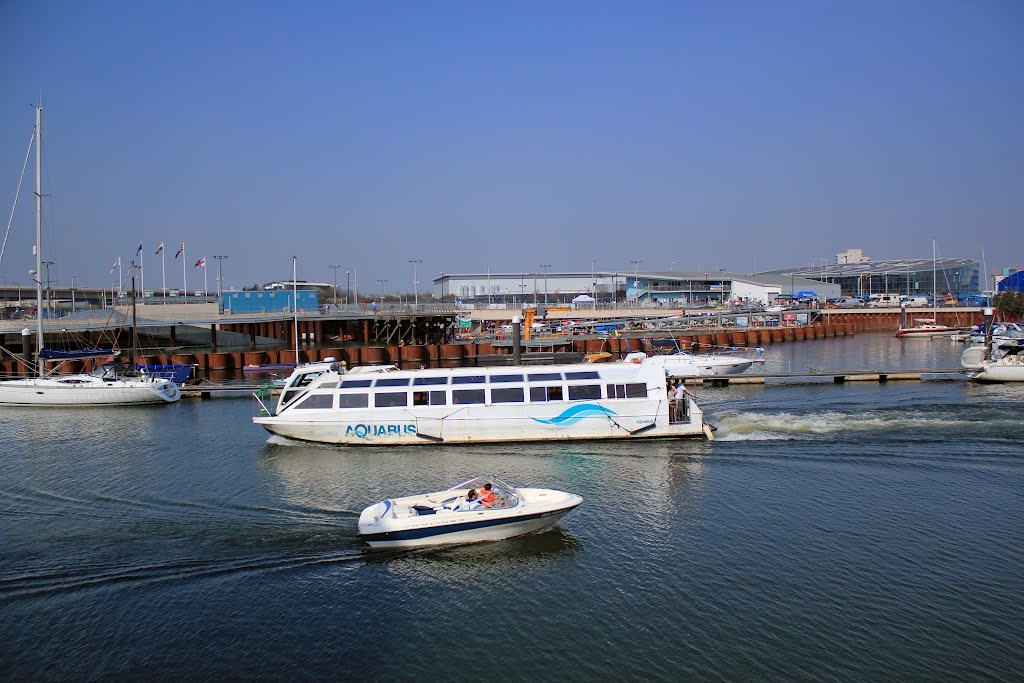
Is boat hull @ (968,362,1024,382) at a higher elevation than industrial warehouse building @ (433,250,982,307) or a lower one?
lower

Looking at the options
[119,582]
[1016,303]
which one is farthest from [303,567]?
[1016,303]

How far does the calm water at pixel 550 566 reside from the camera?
14.8 metres

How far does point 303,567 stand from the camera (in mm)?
18609

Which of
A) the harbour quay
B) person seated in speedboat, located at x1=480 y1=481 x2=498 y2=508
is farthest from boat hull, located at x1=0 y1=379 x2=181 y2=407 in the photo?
person seated in speedboat, located at x1=480 y1=481 x2=498 y2=508

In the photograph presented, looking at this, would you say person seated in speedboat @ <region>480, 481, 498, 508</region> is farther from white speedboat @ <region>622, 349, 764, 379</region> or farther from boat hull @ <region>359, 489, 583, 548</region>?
white speedboat @ <region>622, 349, 764, 379</region>

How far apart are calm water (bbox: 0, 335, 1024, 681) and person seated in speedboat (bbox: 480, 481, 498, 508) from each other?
1.09 meters

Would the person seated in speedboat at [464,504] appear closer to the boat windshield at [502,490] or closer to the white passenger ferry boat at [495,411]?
the boat windshield at [502,490]

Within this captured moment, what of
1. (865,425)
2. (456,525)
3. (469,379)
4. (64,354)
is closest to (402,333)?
(64,354)

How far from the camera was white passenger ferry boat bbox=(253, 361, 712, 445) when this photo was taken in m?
29.8

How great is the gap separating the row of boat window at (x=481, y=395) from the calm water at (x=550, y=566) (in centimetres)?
179

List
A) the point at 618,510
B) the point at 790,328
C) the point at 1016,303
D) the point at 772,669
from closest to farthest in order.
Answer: the point at 772,669, the point at 618,510, the point at 790,328, the point at 1016,303

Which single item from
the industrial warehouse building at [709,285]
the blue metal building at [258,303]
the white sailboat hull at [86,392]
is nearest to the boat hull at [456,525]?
the white sailboat hull at [86,392]

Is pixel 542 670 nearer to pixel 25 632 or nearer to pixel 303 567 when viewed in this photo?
pixel 303 567

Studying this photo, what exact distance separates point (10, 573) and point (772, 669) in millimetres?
16602
